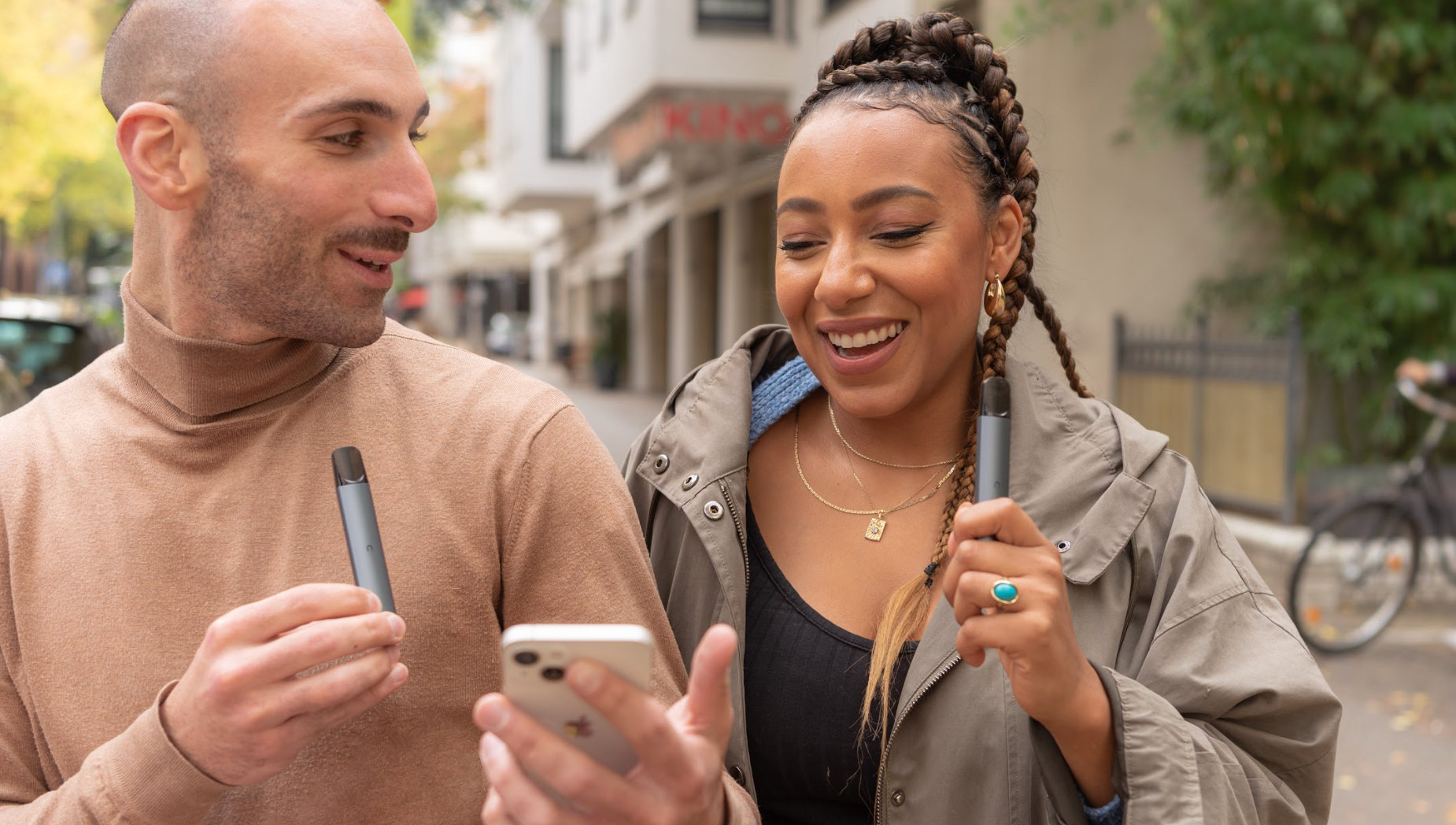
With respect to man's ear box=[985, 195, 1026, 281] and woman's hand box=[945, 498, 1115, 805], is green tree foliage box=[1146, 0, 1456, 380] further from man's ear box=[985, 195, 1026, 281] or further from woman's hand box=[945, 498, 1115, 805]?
woman's hand box=[945, 498, 1115, 805]

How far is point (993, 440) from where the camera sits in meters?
1.61

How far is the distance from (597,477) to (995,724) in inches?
31.9

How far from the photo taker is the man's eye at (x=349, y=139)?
1648mm

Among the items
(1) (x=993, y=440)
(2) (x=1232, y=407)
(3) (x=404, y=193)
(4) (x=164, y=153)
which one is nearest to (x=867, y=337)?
(1) (x=993, y=440)

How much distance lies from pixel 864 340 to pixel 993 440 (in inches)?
24.7

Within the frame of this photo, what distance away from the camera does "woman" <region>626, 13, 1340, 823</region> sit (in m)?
1.92

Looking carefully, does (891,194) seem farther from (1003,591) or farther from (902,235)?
(1003,591)

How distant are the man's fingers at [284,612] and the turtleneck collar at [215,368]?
0.50m

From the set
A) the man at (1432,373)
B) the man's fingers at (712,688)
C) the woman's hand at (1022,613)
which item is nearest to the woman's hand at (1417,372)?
the man at (1432,373)

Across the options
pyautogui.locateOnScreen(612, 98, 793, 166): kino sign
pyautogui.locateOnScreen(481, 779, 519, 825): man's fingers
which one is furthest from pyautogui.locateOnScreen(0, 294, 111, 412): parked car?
pyautogui.locateOnScreen(481, 779, 519, 825): man's fingers

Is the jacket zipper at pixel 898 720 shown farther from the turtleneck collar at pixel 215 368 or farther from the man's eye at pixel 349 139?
the man's eye at pixel 349 139

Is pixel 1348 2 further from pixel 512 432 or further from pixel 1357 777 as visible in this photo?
pixel 512 432

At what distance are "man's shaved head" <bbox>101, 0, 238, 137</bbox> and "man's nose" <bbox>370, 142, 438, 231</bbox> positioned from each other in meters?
0.22

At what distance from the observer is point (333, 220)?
1652 millimetres
